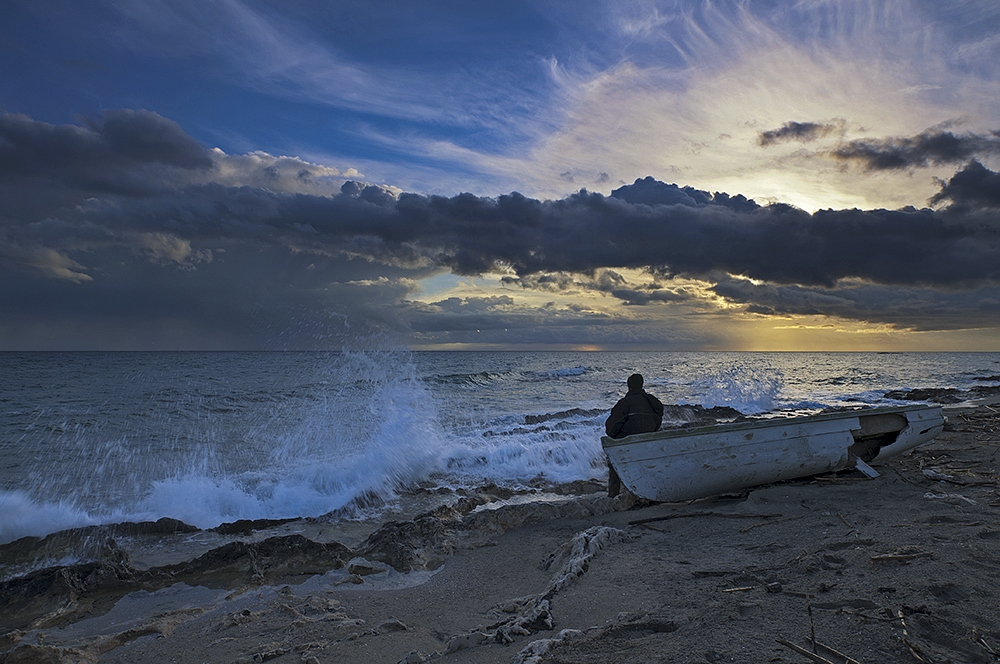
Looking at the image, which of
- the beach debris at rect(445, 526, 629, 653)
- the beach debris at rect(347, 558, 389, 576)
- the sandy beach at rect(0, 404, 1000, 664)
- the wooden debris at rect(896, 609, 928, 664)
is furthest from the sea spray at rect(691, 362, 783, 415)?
the wooden debris at rect(896, 609, 928, 664)

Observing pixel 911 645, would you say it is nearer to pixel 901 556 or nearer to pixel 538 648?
pixel 901 556

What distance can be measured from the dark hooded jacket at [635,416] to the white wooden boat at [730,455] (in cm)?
79

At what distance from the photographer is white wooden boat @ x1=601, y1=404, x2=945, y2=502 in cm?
706

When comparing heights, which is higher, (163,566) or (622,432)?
(622,432)

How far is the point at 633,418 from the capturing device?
8008 millimetres

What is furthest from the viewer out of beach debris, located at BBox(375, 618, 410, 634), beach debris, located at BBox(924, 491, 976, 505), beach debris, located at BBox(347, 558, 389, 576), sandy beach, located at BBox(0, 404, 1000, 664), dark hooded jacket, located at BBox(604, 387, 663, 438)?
dark hooded jacket, located at BBox(604, 387, 663, 438)

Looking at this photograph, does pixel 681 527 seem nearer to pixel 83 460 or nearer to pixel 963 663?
pixel 963 663

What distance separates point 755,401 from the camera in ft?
79.9

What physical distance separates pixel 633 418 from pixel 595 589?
382 centimetres

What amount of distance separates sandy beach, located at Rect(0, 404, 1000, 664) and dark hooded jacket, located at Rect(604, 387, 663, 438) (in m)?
1.03

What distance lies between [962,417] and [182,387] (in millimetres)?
38068

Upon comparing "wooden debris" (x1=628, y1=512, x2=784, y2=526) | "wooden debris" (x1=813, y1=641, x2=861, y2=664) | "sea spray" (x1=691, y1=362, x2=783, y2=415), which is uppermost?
"wooden debris" (x1=813, y1=641, x2=861, y2=664)

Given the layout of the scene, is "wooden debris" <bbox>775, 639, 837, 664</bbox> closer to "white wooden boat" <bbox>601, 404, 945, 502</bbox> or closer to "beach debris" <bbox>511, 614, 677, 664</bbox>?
"beach debris" <bbox>511, 614, 677, 664</bbox>

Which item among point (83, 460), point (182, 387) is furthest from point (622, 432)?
point (182, 387)
